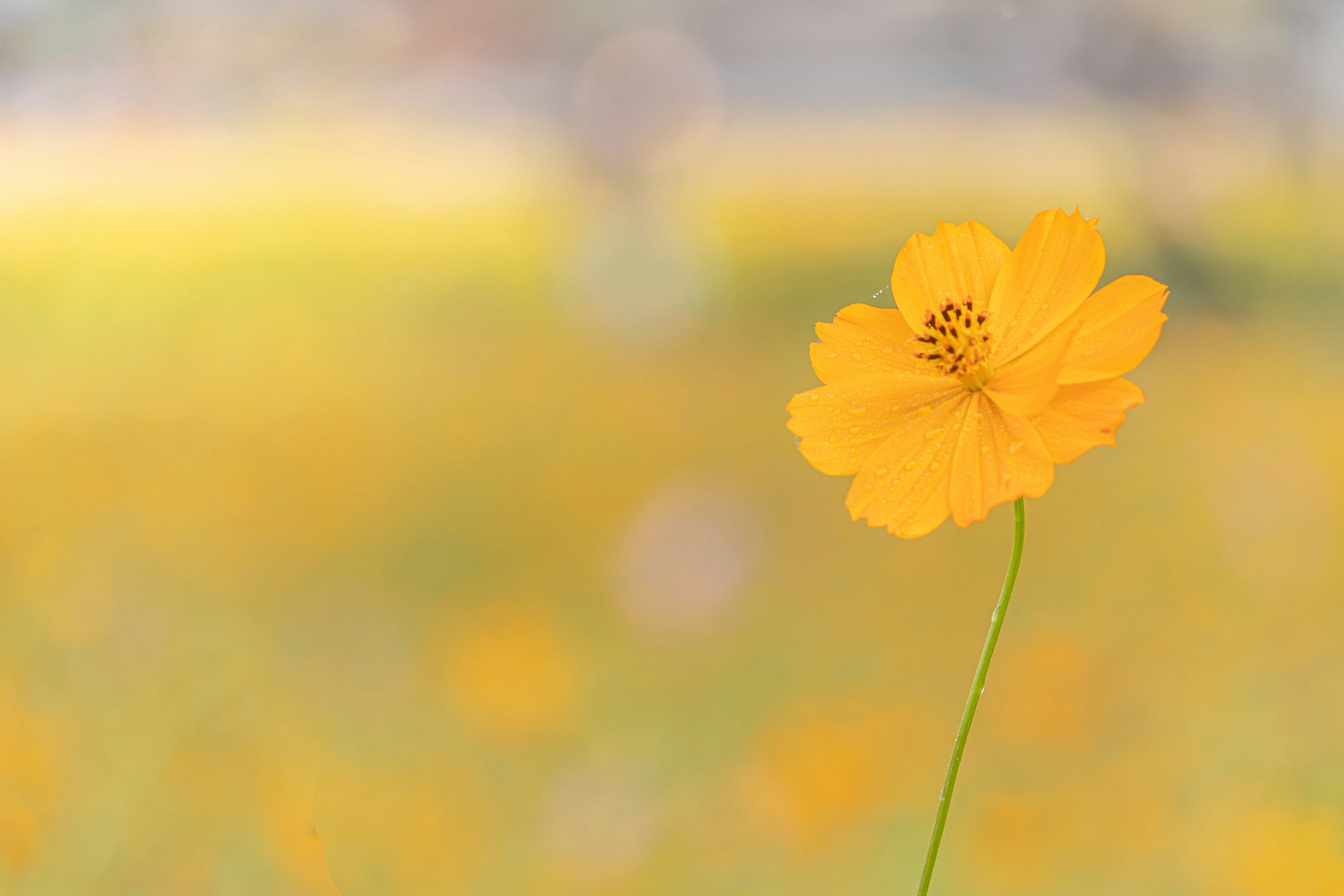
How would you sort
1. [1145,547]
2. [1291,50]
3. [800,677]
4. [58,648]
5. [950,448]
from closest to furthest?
[950,448] → [58,648] → [800,677] → [1145,547] → [1291,50]

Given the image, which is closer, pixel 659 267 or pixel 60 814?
pixel 60 814

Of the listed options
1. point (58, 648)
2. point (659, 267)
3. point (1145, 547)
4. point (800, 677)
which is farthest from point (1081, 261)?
point (659, 267)

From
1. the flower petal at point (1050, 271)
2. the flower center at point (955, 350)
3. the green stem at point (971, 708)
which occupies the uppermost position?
the flower petal at point (1050, 271)

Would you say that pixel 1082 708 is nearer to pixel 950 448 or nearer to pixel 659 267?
pixel 950 448

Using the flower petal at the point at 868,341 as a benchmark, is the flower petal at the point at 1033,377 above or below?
below

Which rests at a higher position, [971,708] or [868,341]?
[868,341]
